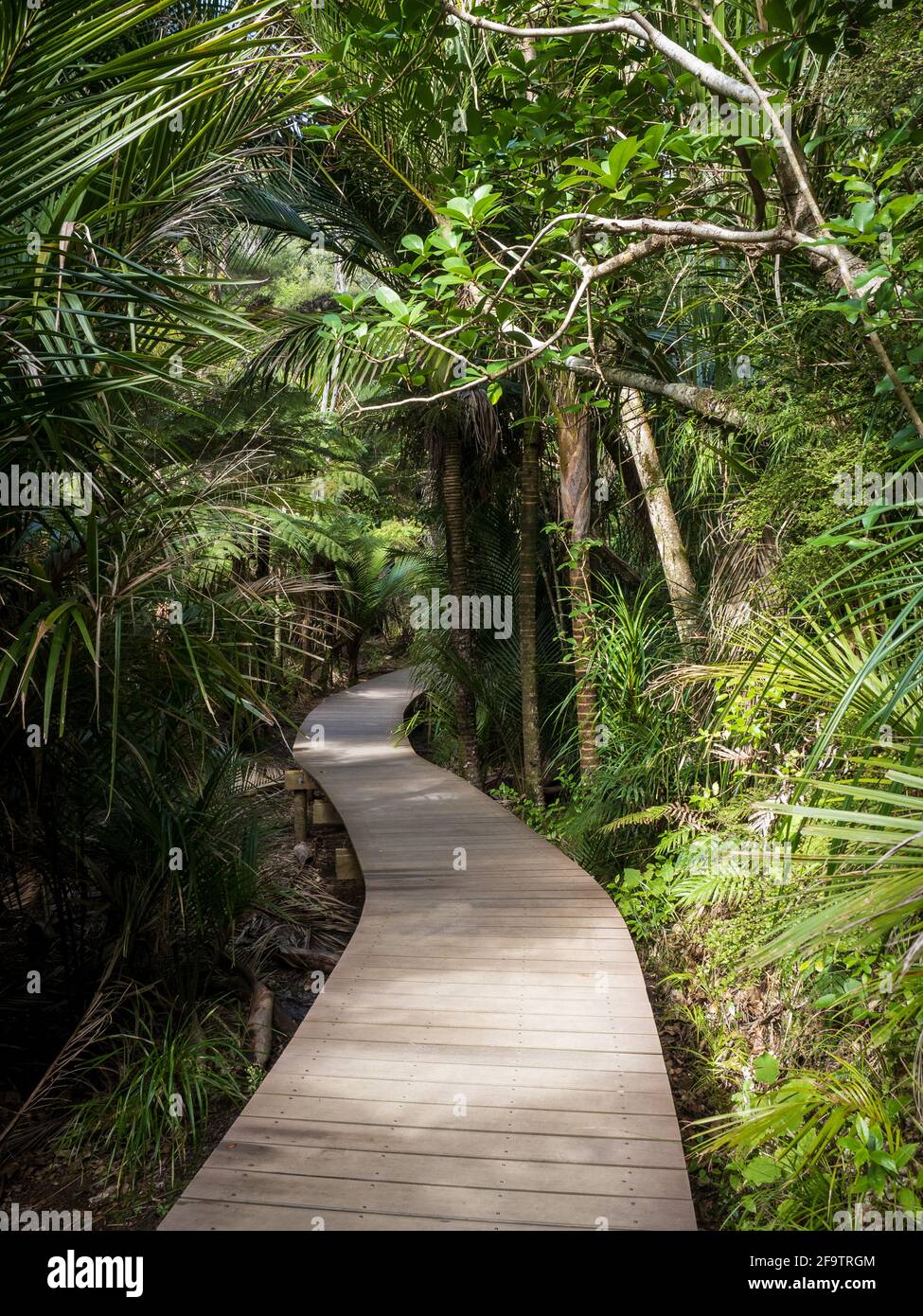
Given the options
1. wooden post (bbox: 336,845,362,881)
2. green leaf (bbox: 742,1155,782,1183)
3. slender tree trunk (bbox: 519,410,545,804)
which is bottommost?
wooden post (bbox: 336,845,362,881)

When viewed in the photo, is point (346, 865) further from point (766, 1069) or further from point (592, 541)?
point (766, 1069)

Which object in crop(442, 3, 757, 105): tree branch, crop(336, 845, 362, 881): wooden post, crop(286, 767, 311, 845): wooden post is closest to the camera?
crop(442, 3, 757, 105): tree branch

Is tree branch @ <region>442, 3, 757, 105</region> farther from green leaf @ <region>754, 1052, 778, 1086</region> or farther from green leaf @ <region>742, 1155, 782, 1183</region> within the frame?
green leaf @ <region>742, 1155, 782, 1183</region>

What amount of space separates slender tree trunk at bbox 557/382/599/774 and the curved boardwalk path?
128cm

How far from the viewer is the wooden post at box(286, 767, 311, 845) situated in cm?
873

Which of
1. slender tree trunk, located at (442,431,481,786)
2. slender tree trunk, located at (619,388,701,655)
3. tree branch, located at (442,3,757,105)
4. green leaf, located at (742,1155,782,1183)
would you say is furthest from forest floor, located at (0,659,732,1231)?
tree branch, located at (442,3,757,105)

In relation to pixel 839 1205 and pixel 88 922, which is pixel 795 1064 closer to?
pixel 839 1205

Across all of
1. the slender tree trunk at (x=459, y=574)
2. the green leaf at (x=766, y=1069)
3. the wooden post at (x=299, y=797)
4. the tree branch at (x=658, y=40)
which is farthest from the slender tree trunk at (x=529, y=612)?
the tree branch at (x=658, y=40)

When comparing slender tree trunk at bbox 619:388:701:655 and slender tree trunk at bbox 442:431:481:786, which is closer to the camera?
slender tree trunk at bbox 619:388:701:655

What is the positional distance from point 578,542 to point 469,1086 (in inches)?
161

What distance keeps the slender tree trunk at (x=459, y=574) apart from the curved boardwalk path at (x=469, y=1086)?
312 cm

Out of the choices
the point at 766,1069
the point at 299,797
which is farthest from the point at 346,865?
the point at 766,1069
